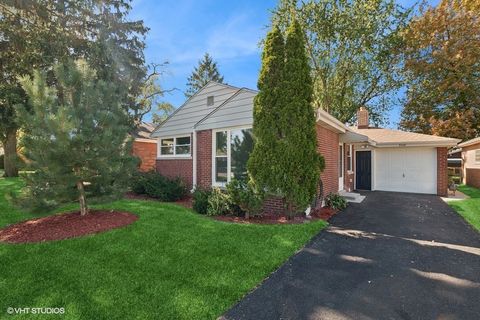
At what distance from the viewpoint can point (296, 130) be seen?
6.57m

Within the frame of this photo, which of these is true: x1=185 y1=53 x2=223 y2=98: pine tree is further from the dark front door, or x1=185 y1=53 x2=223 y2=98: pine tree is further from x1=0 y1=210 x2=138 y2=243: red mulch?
x1=0 y1=210 x2=138 y2=243: red mulch

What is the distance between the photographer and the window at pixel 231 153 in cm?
841

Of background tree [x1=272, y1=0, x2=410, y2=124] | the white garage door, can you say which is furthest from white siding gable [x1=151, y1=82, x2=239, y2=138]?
background tree [x1=272, y1=0, x2=410, y2=124]

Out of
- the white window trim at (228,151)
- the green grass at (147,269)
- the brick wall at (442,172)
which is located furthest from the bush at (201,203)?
the brick wall at (442,172)

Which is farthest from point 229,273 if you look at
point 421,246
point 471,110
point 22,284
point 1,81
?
point 471,110

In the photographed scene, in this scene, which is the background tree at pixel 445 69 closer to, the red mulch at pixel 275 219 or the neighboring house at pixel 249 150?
the neighboring house at pixel 249 150

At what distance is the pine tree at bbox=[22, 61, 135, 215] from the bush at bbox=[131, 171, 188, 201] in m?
3.08

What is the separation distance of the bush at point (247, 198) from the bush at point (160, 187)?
3472 mm

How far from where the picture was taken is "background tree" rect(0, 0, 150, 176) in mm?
12539

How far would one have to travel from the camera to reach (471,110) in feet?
64.6

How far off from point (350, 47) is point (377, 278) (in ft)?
67.8

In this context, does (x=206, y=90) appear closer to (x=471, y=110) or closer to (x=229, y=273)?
(x=229, y=273)

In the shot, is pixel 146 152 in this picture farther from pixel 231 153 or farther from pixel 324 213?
pixel 324 213

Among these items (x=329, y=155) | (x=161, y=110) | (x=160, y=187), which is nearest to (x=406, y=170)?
(x=329, y=155)
